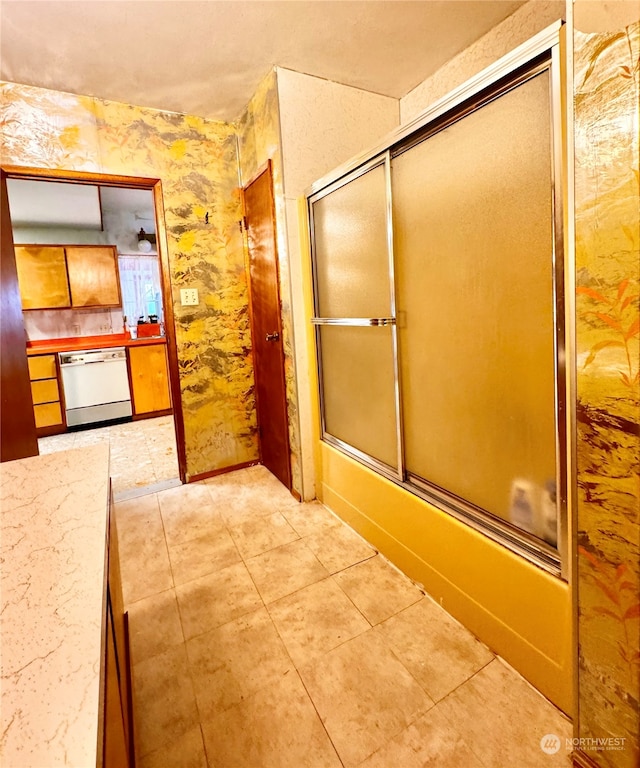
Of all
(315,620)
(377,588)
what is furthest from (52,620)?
(377,588)

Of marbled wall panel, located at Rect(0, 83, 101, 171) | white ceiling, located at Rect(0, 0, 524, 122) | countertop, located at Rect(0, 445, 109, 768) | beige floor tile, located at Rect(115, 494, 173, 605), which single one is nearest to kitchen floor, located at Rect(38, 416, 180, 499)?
beige floor tile, located at Rect(115, 494, 173, 605)

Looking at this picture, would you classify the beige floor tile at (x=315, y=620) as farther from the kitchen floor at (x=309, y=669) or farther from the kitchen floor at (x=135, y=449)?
the kitchen floor at (x=135, y=449)

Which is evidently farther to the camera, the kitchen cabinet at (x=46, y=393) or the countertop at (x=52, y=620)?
the kitchen cabinet at (x=46, y=393)

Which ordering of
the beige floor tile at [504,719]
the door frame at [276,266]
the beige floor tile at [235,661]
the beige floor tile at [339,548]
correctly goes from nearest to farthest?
the beige floor tile at [504,719]
the beige floor tile at [235,661]
the beige floor tile at [339,548]
the door frame at [276,266]

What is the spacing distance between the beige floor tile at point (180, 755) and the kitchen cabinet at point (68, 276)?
181 inches

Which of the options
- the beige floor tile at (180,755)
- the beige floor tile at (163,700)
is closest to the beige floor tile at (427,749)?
the beige floor tile at (180,755)

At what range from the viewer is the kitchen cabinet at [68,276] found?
14.5ft

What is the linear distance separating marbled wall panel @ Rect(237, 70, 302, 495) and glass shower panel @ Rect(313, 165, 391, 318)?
210 millimetres

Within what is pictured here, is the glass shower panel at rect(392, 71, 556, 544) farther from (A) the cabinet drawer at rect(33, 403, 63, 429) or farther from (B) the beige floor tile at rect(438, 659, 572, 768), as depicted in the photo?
(A) the cabinet drawer at rect(33, 403, 63, 429)

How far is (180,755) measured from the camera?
45.1 inches

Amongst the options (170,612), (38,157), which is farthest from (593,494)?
(38,157)

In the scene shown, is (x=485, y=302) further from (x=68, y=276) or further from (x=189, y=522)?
(x=68, y=276)

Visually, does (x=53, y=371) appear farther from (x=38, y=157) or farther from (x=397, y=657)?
(x=397, y=657)

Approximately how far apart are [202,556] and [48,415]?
10.0 ft
